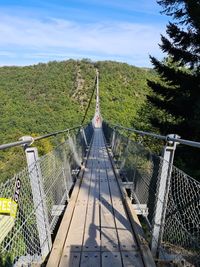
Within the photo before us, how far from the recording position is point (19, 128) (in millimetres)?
49312

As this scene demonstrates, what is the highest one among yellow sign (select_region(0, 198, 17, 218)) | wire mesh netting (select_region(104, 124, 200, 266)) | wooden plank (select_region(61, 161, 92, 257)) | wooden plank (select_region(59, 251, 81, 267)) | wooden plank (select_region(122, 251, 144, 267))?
yellow sign (select_region(0, 198, 17, 218))

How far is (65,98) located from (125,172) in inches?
2695

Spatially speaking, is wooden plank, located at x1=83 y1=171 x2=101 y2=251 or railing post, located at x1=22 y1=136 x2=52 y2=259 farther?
wooden plank, located at x1=83 y1=171 x2=101 y2=251

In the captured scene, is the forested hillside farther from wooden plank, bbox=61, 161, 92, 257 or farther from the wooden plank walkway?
the wooden plank walkway

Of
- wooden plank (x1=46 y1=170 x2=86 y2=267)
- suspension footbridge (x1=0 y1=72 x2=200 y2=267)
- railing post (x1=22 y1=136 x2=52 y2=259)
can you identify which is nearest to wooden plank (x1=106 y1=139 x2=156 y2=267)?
suspension footbridge (x1=0 y1=72 x2=200 y2=267)

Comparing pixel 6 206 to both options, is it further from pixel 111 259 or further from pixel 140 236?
pixel 140 236

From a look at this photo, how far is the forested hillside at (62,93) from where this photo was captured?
2082 inches

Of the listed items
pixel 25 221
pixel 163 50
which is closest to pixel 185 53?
pixel 163 50

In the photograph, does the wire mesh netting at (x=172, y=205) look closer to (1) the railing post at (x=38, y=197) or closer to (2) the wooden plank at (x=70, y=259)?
A: (2) the wooden plank at (x=70, y=259)

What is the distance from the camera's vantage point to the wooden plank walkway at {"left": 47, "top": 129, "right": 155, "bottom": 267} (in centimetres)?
248

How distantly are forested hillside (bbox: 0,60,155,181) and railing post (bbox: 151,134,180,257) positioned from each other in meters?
43.4

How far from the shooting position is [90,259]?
2504 mm

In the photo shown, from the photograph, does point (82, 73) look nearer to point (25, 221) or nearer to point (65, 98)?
point (65, 98)

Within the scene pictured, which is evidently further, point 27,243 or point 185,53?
point 185,53
